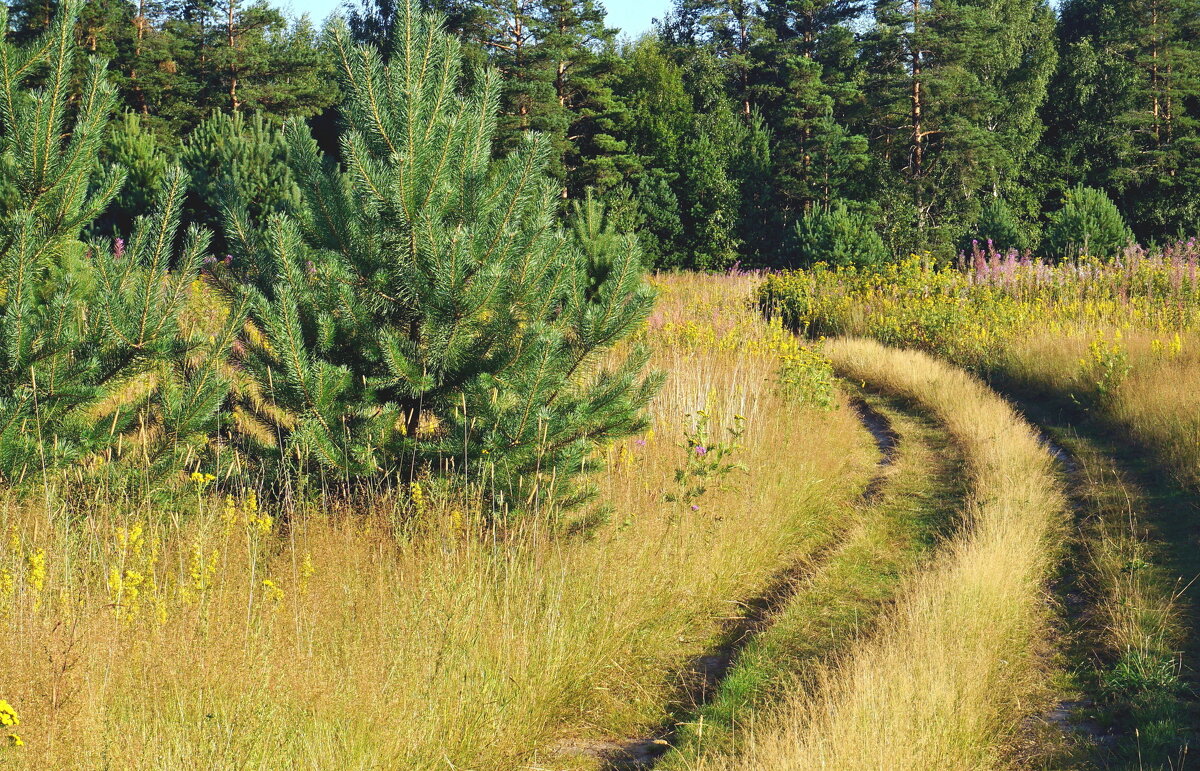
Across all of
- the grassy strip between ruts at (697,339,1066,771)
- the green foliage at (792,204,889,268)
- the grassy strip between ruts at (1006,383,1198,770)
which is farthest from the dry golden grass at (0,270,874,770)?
the green foliage at (792,204,889,268)

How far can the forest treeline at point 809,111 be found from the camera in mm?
29578

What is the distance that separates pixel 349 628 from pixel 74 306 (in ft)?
6.14

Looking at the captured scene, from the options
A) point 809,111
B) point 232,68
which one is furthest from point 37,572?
point 809,111

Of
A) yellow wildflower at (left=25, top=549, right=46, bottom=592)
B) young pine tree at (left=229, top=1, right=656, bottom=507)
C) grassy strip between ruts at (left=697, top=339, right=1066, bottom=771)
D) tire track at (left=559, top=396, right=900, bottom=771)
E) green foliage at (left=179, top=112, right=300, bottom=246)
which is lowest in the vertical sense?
tire track at (left=559, top=396, right=900, bottom=771)

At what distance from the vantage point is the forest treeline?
97.0 feet

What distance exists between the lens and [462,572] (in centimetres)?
429

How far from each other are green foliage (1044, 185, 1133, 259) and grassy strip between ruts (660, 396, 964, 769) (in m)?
15.5

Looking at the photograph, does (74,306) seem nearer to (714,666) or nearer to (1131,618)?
(714,666)

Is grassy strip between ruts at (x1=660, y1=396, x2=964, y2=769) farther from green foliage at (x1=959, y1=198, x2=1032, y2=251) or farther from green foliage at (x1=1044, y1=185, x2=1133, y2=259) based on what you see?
green foliage at (x1=959, y1=198, x2=1032, y2=251)

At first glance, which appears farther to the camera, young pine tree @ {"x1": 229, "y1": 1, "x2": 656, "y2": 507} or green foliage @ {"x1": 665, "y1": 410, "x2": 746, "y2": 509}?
green foliage @ {"x1": 665, "y1": 410, "x2": 746, "y2": 509}

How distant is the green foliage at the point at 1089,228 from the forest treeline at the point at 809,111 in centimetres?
401

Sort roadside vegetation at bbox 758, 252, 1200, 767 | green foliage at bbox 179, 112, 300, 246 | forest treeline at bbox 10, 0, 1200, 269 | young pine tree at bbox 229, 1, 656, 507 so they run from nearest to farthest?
roadside vegetation at bbox 758, 252, 1200, 767 < young pine tree at bbox 229, 1, 656, 507 < green foliage at bbox 179, 112, 300, 246 < forest treeline at bbox 10, 0, 1200, 269

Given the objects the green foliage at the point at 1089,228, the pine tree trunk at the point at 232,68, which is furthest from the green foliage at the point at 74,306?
the pine tree trunk at the point at 232,68

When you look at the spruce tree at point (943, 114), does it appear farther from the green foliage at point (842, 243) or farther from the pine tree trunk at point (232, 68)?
the pine tree trunk at point (232, 68)
